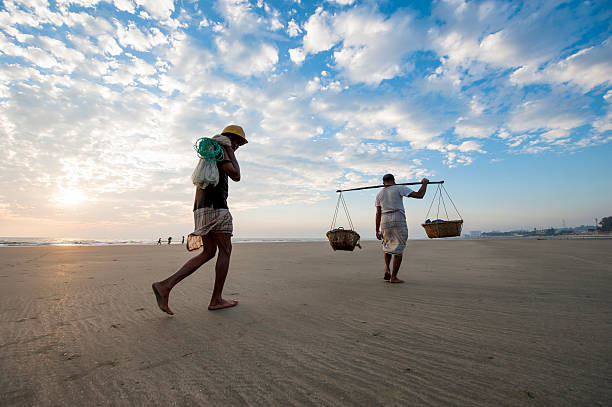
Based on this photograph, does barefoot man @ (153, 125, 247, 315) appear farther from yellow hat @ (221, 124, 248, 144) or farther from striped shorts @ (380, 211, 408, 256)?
striped shorts @ (380, 211, 408, 256)

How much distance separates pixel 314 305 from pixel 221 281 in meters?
1.13

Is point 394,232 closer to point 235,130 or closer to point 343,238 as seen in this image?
point 343,238

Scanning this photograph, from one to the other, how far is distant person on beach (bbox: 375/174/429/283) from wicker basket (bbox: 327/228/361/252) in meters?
0.98

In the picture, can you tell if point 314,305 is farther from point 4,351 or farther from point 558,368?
point 4,351

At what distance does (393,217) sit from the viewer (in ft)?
17.6

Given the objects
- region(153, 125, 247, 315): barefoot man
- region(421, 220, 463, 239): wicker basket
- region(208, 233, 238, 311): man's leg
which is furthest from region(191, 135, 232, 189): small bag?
region(421, 220, 463, 239): wicker basket

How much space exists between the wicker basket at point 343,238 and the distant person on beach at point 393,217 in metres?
0.98

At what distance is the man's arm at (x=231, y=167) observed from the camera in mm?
3293

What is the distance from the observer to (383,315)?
9.87ft

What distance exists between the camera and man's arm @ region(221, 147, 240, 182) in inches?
130

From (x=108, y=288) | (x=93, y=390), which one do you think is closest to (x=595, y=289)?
(x=93, y=390)

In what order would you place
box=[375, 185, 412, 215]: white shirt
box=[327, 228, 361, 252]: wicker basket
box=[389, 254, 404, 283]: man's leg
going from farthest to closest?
box=[327, 228, 361, 252]: wicker basket → box=[375, 185, 412, 215]: white shirt → box=[389, 254, 404, 283]: man's leg

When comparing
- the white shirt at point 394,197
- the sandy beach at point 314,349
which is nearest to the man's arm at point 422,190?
the white shirt at point 394,197

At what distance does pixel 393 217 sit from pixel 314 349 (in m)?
3.66
